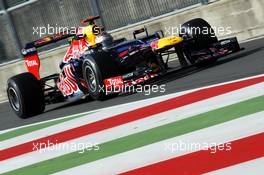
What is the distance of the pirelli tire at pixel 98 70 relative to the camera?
1138 centimetres

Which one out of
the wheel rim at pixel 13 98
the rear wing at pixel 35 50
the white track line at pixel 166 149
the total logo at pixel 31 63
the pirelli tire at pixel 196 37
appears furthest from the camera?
the total logo at pixel 31 63

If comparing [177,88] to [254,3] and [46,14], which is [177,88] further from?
Answer: [46,14]

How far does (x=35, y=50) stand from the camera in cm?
1342

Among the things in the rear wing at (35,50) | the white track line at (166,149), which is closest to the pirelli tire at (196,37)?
the rear wing at (35,50)

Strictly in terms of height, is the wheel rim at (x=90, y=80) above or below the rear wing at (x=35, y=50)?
below

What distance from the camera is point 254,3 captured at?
14602 millimetres

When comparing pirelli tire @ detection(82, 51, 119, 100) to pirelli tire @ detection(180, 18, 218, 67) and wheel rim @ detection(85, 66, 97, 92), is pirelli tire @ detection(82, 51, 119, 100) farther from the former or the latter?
pirelli tire @ detection(180, 18, 218, 67)

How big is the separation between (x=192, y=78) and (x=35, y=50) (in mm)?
3571

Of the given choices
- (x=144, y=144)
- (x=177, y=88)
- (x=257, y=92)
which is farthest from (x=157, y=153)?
(x=177, y=88)

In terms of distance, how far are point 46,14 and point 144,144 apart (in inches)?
455

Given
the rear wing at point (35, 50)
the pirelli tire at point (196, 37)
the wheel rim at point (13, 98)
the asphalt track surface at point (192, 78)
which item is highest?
the rear wing at point (35, 50)

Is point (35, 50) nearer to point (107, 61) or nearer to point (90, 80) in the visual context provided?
point (90, 80)

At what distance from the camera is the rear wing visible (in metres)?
13.3

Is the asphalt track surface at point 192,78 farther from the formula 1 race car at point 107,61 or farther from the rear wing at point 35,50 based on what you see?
the rear wing at point 35,50
